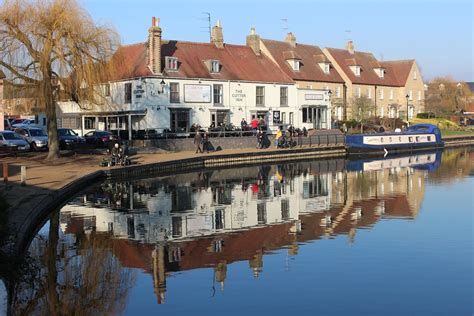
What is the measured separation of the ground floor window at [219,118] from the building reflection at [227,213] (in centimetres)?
1552

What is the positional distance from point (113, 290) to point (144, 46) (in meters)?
41.0

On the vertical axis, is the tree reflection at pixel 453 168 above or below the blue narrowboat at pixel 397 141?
below

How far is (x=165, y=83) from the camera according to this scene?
160 feet

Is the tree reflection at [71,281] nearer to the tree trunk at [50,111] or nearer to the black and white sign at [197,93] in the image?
the tree trunk at [50,111]

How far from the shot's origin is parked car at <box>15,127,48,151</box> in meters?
41.6

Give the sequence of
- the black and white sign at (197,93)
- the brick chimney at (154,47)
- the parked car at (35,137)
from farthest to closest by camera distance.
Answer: the black and white sign at (197,93) → the brick chimney at (154,47) → the parked car at (35,137)

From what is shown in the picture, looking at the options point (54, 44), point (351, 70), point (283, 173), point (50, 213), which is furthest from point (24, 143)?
point (351, 70)

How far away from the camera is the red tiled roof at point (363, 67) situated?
236 feet

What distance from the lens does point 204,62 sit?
5381 cm

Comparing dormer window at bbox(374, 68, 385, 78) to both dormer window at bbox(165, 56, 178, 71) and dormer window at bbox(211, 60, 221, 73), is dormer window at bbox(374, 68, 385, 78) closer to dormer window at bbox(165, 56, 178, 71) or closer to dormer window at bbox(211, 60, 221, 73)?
dormer window at bbox(211, 60, 221, 73)

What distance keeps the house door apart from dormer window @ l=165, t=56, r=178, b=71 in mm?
3580

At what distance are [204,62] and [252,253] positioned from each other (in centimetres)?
3954

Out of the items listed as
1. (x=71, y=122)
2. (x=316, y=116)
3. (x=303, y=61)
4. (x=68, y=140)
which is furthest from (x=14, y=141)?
(x=303, y=61)

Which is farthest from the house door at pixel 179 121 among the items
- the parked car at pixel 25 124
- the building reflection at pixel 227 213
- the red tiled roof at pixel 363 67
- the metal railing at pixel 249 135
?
the red tiled roof at pixel 363 67
